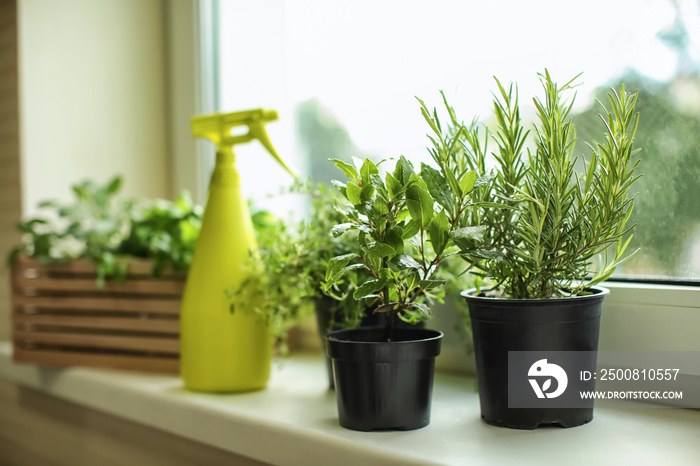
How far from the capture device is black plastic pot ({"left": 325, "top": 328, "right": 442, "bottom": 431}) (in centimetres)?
57

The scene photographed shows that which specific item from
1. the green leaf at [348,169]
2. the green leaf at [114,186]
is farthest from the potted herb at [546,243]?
the green leaf at [114,186]

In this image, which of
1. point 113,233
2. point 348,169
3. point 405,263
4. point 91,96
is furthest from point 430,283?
point 91,96

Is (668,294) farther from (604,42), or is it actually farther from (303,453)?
(303,453)

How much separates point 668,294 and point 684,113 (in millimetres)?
205

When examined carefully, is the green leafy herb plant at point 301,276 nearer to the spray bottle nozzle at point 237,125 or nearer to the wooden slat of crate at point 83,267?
the spray bottle nozzle at point 237,125

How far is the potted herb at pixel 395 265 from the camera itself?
1.78ft

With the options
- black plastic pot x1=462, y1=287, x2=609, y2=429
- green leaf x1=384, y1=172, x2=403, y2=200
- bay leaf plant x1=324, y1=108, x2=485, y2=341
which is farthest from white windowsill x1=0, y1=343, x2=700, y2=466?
green leaf x1=384, y1=172, x2=403, y2=200

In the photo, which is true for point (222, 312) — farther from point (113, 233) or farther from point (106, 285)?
point (113, 233)

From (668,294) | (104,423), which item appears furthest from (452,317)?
(104,423)

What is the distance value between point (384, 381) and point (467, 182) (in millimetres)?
206

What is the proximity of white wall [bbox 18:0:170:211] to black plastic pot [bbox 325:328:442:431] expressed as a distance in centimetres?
87

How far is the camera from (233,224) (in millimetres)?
804

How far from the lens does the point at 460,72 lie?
2.92 ft

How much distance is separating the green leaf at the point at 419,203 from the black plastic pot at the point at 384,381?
0.12 meters
